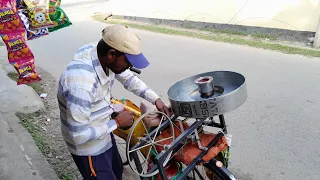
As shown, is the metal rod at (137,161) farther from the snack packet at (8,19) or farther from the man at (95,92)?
the snack packet at (8,19)

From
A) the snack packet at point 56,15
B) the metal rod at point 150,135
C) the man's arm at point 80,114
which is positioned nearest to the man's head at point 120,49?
the man's arm at point 80,114

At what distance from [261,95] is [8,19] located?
341cm

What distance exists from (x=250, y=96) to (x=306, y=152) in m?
1.39

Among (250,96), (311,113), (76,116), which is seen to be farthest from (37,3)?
(311,113)

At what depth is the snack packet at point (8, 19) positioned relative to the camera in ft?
9.01

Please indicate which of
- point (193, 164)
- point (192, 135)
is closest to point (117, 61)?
point (192, 135)

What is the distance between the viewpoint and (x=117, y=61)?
1642mm

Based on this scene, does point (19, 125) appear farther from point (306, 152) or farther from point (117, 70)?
point (306, 152)

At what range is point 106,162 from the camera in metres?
2.00

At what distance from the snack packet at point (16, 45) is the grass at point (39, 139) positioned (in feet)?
3.36

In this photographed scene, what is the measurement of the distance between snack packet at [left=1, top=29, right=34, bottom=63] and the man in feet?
4.89

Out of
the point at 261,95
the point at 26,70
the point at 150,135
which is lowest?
the point at 261,95

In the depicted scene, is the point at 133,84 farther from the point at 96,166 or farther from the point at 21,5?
the point at 21,5

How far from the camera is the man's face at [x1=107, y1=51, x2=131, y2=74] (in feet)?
5.30
